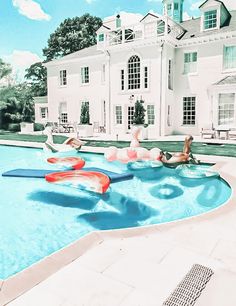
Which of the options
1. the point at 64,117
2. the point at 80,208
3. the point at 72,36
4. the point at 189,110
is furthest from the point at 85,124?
the point at 72,36

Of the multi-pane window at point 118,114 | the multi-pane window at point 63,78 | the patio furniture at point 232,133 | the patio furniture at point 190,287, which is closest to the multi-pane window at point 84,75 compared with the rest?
the multi-pane window at point 63,78

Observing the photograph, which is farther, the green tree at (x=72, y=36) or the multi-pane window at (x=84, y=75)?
the green tree at (x=72, y=36)

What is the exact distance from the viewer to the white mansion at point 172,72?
21172 mm

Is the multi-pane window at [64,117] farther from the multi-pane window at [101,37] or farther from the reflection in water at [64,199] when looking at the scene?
the reflection in water at [64,199]

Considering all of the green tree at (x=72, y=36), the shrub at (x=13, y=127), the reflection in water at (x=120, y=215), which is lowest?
the reflection in water at (x=120, y=215)

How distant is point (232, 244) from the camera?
181 inches

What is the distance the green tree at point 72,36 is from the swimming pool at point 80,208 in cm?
4213

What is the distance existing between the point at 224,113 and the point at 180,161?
11.6m

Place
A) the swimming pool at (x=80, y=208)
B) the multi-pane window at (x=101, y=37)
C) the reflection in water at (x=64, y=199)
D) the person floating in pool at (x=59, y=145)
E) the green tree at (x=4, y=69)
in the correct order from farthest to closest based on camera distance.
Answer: the green tree at (x=4, y=69) → the multi-pane window at (x=101, y=37) → the person floating in pool at (x=59, y=145) → the reflection in water at (x=64, y=199) → the swimming pool at (x=80, y=208)

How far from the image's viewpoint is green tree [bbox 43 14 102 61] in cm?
4809

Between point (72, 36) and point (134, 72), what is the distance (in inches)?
1140

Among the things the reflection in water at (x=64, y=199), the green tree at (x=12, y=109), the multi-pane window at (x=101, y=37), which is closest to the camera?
the reflection in water at (x=64, y=199)

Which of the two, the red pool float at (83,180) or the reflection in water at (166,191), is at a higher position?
the red pool float at (83,180)

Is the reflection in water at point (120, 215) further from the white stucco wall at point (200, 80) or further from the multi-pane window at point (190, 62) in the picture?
the multi-pane window at point (190, 62)
